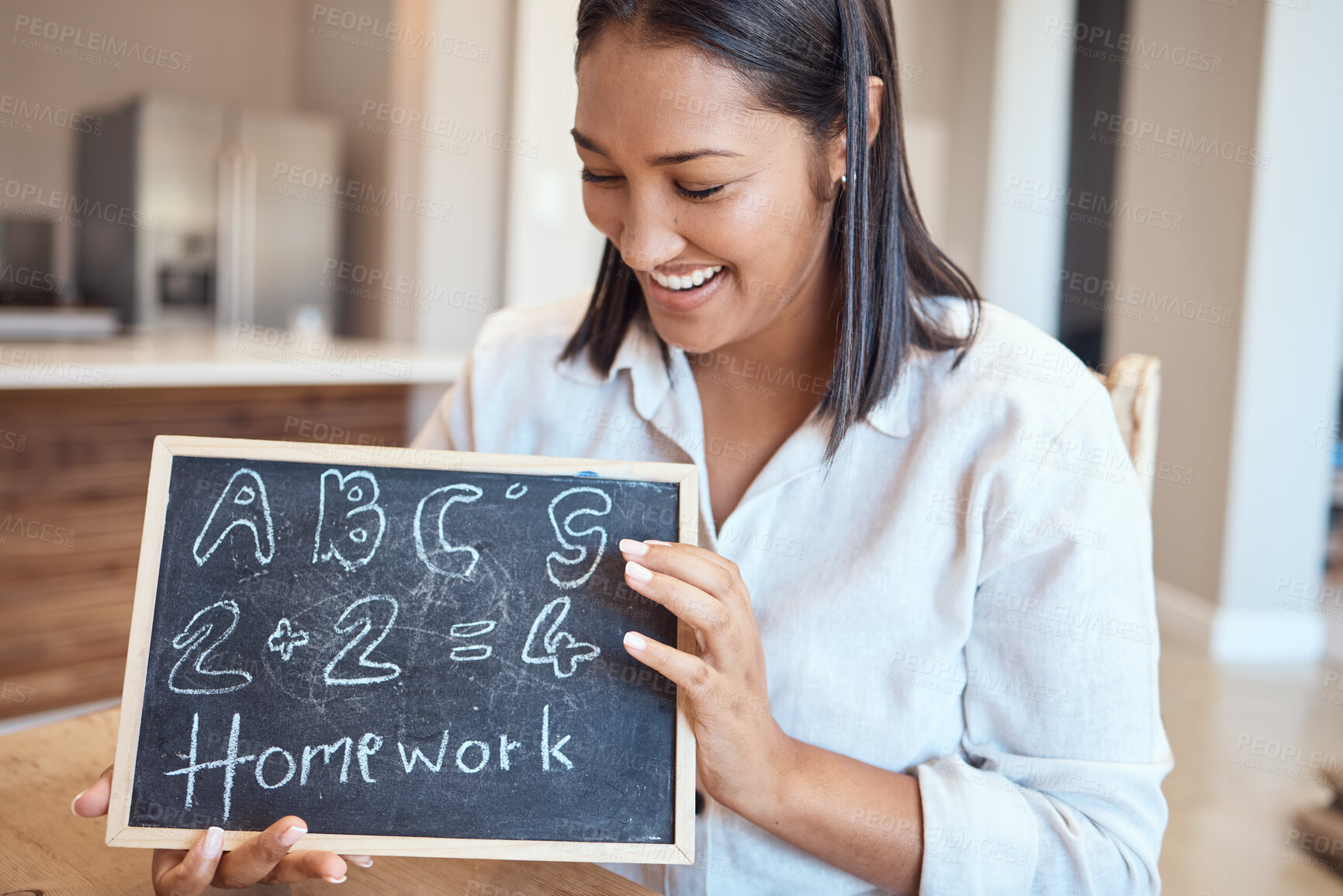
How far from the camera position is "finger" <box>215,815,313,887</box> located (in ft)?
2.56

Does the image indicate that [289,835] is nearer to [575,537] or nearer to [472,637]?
[472,637]

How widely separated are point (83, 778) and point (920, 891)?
2.67 feet

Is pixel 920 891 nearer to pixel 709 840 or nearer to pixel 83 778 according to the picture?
pixel 709 840

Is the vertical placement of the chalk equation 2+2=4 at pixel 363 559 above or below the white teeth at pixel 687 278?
below

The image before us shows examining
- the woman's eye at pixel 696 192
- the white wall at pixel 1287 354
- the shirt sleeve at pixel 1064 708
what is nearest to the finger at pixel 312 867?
the shirt sleeve at pixel 1064 708

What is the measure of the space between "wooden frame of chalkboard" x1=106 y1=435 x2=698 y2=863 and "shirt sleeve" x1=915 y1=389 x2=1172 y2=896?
0.87ft

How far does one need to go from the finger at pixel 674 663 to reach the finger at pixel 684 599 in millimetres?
25

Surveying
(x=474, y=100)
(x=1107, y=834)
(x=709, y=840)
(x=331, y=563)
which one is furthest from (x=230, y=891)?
(x=474, y=100)

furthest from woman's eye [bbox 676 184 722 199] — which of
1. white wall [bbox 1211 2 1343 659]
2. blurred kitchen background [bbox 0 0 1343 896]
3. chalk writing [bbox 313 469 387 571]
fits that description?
white wall [bbox 1211 2 1343 659]

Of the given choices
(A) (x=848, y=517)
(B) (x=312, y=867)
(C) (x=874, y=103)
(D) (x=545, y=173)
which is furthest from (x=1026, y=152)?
(B) (x=312, y=867)

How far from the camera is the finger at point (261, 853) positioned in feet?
2.56

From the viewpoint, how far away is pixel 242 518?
2.84 feet

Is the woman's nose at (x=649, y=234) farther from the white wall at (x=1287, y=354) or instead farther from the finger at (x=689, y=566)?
the white wall at (x=1287, y=354)

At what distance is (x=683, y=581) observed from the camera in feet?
2.65
